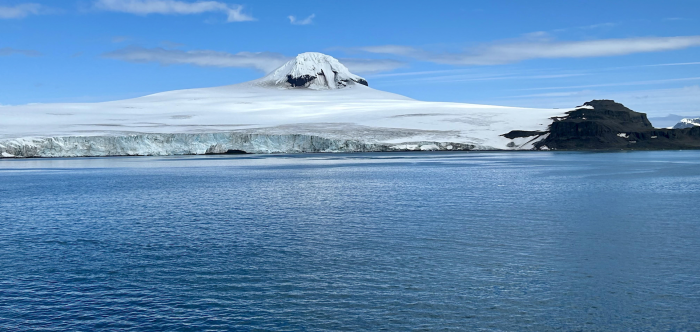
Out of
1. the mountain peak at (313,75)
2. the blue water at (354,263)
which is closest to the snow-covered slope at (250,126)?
the mountain peak at (313,75)

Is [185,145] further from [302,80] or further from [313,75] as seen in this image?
[313,75]

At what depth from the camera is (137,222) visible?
18.6 metres

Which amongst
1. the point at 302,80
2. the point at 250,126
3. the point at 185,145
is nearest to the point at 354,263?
the point at 185,145

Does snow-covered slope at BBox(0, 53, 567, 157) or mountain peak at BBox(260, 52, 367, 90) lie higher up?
mountain peak at BBox(260, 52, 367, 90)

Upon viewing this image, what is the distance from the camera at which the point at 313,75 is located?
13975cm

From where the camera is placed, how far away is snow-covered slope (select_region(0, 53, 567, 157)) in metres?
69.2

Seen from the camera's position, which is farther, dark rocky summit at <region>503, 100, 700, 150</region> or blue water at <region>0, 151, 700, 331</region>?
dark rocky summit at <region>503, 100, 700, 150</region>

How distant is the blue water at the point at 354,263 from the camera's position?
917 cm

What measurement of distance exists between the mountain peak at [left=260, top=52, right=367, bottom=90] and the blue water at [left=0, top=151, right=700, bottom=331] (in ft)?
382

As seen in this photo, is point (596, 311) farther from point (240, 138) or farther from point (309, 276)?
point (240, 138)

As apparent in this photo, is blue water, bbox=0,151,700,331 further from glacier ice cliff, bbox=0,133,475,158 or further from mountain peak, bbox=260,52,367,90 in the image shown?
mountain peak, bbox=260,52,367,90

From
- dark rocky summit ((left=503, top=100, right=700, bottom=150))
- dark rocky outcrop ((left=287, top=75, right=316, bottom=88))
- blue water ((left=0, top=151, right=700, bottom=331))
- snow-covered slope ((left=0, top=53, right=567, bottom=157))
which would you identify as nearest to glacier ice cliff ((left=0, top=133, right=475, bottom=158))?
snow-covered slope ((left=0, top=53, right=567, bottom=157))

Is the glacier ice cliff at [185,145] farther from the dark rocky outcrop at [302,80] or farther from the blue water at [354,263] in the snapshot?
the dark rocky outcrop at [302,80]

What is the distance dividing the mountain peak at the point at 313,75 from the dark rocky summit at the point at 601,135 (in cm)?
6499
